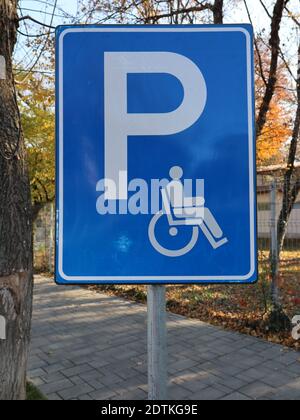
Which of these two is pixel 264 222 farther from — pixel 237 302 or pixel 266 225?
pixel 237 302

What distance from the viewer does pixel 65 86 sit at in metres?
1.39

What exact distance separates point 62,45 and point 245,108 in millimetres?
671

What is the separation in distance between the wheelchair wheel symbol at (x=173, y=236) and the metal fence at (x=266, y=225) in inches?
37.3

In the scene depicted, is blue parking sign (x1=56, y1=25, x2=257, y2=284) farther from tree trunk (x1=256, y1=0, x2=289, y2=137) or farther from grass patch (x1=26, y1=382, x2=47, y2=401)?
tree trunk (x1=256, y1=0, x2=289, y2=137)

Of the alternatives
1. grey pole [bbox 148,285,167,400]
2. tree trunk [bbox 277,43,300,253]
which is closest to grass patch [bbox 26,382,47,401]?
grey pole [bbox 148,285,167,400]

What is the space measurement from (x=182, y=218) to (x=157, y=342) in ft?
1.38

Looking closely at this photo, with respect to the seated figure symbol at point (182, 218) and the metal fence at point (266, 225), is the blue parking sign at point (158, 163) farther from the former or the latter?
the metal fence at point (266, 225)

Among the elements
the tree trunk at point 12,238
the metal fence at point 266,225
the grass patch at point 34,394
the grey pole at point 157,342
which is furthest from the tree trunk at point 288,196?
the grey pole at point 157,342

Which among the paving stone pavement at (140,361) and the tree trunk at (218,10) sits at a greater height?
the tree trunk at (218,10)

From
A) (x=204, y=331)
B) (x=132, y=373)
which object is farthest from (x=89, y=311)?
(x=132, y=373)

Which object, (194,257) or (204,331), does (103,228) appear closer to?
(194,257)

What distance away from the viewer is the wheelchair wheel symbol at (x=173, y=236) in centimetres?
136

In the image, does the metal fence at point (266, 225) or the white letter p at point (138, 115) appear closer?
the white letter p at point (138, 115)

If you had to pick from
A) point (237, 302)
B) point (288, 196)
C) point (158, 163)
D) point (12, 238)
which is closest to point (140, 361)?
point (237, 302)
